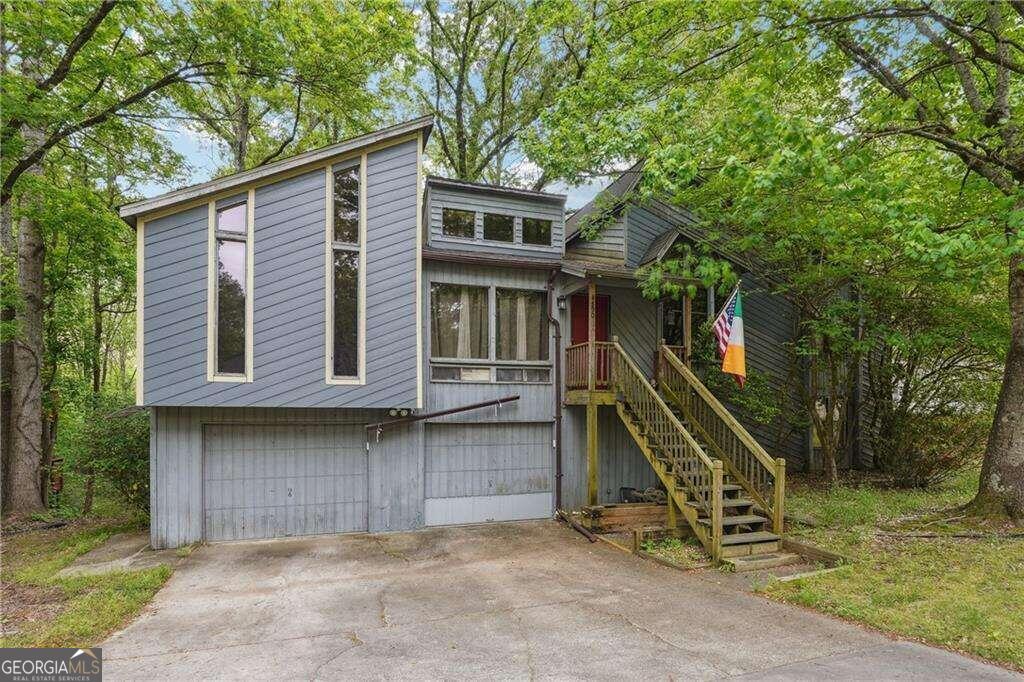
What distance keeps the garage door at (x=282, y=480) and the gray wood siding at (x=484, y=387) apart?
1680 millimetres

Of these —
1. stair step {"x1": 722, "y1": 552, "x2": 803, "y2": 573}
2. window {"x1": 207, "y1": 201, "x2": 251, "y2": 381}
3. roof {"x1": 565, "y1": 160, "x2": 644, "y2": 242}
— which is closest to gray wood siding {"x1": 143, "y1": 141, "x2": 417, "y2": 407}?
window {"x1": 207, "y1": 201, "x2": 251, "y2": 381}

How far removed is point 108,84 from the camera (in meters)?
9.98

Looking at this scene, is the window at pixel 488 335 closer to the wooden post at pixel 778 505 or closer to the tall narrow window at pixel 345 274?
the tall narrow window at pixel 345 274

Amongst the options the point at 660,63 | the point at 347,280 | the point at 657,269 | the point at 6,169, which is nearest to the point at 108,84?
Result: the point at 6,169

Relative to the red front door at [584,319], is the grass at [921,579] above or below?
below

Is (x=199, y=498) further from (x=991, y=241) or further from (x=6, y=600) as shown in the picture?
(x=991, y=241)

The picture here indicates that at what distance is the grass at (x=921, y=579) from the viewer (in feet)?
15.6

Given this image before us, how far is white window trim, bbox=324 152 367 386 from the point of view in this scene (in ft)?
27.8

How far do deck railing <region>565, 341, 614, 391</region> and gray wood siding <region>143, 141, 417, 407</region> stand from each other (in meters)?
3.19

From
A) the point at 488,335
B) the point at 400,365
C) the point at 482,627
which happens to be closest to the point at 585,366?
the point at 488,335

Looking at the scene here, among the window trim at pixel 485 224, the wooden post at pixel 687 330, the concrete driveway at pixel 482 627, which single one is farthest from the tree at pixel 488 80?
the concrete driveway at pixel 482 627

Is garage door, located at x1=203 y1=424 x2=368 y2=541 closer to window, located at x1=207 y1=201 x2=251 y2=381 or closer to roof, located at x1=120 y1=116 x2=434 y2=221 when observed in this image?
window, located at x1=207 y1=201 x2=251 y2=381

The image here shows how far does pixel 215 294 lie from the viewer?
7953mm

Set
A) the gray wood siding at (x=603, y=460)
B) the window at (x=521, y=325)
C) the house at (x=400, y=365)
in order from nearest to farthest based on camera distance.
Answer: the house at (x=400, y=365), the window at (x=521, y=325), the gray wood siding at (x=603, y=460)
